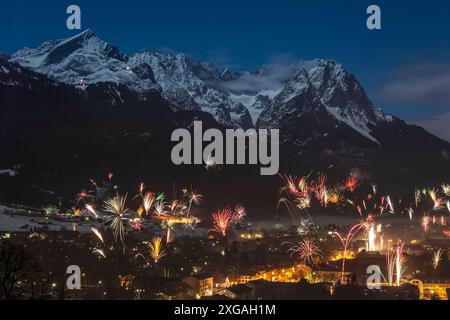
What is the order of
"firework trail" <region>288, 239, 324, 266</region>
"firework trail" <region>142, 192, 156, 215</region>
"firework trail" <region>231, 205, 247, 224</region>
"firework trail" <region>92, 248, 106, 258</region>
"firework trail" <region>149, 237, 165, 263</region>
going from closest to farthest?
"firework trail" <region>92, 248, 106, 258</region>
"firework trail" <region>149, 237, 165, 263</region>
"firework trail" <region>142, 192, 156, 215</region>
"firework trail" <region>288, 239, 324, 266</region>
"firework trail" <region>231, 205, 247, 224</region>

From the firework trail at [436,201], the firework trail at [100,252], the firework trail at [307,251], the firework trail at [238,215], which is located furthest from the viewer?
the firework trail at [238,215]

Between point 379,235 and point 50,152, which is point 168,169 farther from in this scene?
point 379,235

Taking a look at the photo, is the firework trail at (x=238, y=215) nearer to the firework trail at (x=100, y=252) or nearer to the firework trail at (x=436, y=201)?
the firework trail at (x=100, y=252)

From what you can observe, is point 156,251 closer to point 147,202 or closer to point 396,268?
point 147,202

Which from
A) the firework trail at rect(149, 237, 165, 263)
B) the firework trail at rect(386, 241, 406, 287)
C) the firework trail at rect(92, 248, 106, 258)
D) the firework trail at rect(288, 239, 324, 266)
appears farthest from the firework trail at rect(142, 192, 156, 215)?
the firework trail at rect(386, 241, 406, 287)

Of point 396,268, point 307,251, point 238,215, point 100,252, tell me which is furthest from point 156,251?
point 396,268

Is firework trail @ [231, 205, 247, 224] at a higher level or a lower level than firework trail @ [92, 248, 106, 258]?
higher

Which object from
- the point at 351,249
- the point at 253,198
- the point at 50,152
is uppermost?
the point at 50,152

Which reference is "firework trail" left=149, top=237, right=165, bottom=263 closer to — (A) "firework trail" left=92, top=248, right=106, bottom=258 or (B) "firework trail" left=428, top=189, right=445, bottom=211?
(A) "firework trail" left=92, top=248, right=106, bottom=258

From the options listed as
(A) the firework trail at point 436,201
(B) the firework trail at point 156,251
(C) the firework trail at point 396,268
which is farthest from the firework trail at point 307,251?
(B) the firework trail at point 156,251
